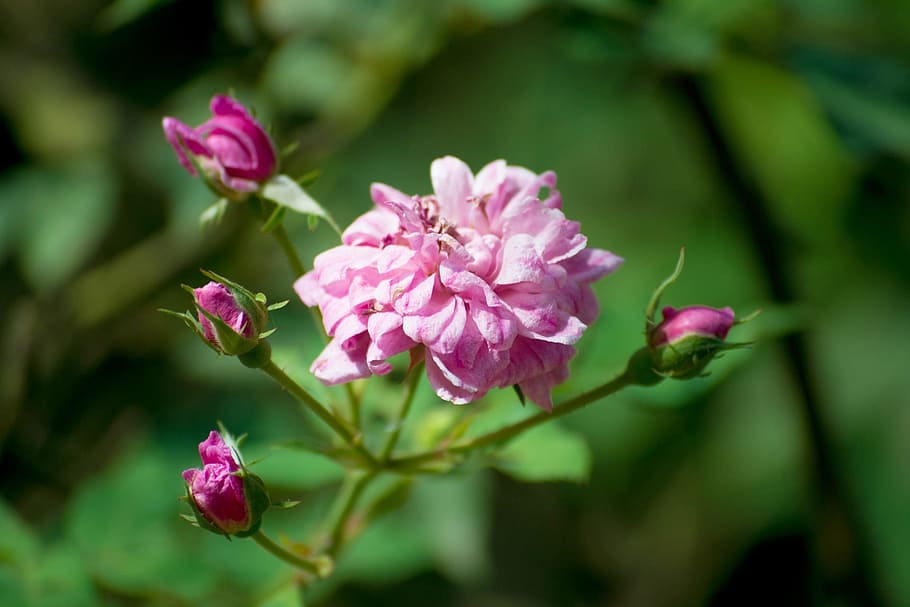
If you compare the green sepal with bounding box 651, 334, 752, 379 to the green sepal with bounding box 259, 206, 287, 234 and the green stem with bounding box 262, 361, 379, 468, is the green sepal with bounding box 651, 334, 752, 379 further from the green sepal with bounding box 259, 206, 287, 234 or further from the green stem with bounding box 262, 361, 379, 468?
the green sepal with bounding box 259, 206, 287, 234

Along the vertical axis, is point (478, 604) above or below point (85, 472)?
below

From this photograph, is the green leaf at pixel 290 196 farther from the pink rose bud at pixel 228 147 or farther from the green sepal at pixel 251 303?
the green sepal at pixel 251 303

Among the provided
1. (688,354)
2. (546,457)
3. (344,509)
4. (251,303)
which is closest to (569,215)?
(546,457)

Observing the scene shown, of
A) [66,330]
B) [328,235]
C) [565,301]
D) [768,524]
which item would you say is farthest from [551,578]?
[565,301]

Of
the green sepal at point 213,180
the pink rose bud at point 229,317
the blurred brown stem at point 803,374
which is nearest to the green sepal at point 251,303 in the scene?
the pink rose bud at point 229,317

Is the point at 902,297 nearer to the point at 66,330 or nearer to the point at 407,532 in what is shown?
the point at 407,532
